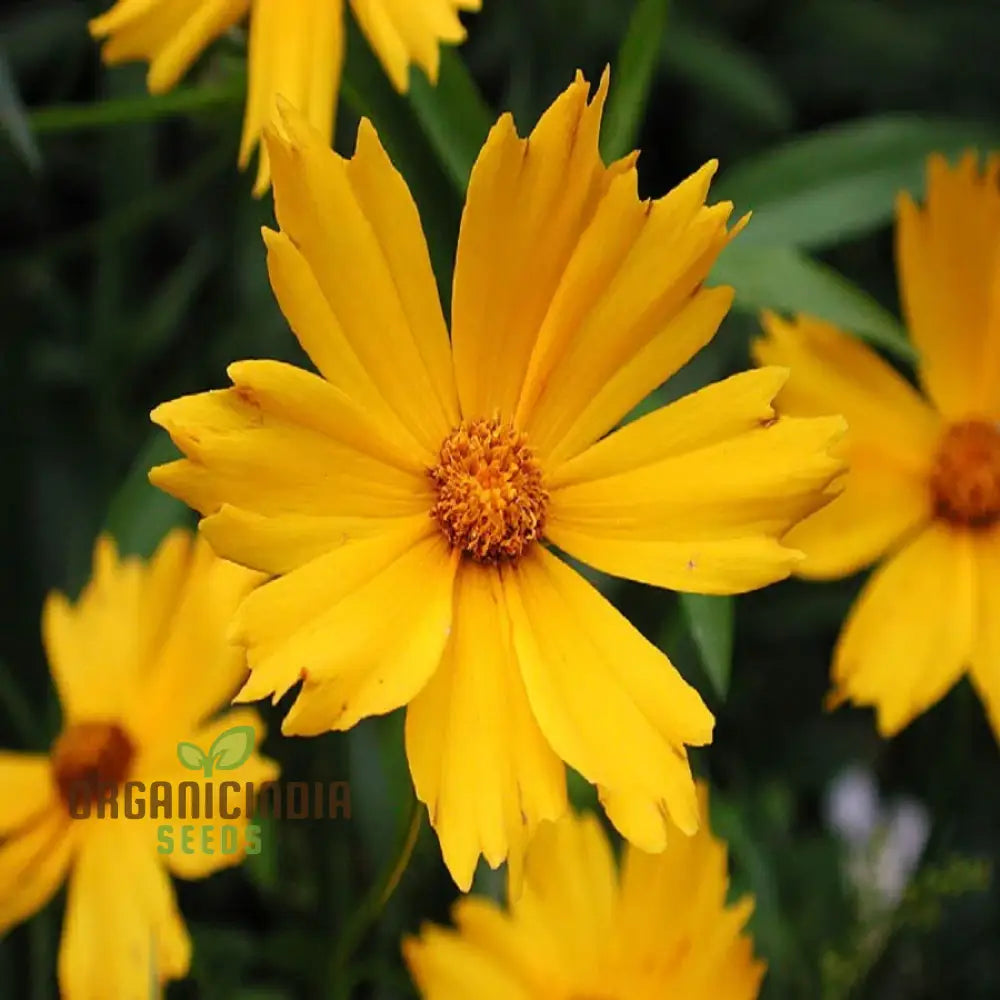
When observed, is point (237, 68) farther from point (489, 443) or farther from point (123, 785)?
point (123, 785)

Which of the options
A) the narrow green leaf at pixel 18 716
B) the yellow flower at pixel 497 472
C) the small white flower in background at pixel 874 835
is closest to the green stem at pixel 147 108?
the yellow flower at pixel 497 472

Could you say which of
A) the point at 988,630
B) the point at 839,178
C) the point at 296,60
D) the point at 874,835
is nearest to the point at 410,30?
the point at 296,60

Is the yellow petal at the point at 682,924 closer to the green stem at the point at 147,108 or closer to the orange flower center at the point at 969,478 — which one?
the orange flower center at the point at 969,478

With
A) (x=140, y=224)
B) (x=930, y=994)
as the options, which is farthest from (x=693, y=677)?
(x=140, y=224)

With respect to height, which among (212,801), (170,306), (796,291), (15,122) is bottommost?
(212,801)

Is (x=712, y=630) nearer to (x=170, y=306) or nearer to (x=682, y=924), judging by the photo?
(x=682, y=924)
